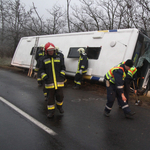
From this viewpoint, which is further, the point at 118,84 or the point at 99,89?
the point at 99,89

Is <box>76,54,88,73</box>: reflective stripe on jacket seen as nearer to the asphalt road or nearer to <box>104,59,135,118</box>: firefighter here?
the asphalt road

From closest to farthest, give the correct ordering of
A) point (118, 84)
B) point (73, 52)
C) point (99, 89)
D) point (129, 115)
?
point (118, 84)
point (129, 115)
point (99, 89)
point (73, 52)

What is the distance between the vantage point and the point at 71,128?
3.68m

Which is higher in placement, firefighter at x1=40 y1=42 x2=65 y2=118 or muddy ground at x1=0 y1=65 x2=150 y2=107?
firefighter at x1=40 y1=42 x2=65 y2=118

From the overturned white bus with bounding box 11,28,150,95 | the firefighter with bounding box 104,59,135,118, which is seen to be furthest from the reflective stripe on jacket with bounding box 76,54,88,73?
the firefighter with bounding box 104,59,135,118

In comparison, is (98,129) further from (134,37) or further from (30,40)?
(30,40)

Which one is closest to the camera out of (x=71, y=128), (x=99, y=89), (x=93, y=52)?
(x=71, y=128)

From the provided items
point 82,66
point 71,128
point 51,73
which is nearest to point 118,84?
point 71,128

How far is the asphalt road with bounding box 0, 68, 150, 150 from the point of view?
3.03 metres

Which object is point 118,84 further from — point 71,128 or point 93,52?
point 93,52

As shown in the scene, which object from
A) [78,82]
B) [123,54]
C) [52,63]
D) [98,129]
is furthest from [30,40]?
[98,129]

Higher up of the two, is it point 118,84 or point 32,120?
point 118,84

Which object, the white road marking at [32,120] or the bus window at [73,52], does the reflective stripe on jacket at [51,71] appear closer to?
the white road marking at [32,120]

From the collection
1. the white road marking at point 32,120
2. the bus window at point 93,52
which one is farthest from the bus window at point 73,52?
the white road marking at point 32,120
